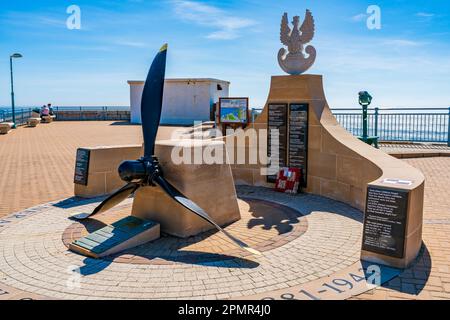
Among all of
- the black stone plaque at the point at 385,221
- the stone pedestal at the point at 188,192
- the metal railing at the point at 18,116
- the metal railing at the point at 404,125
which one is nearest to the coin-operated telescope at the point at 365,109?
the metal railing at the point at 404,125

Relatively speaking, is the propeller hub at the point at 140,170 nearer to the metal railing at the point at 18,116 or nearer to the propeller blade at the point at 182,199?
the propeller blade at the point at 182,199

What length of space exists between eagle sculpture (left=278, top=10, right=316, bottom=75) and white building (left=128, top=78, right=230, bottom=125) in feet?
65.0

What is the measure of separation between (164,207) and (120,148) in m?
3.76

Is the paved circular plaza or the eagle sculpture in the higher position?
the eagle sculpture

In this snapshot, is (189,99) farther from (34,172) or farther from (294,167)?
(294,167)

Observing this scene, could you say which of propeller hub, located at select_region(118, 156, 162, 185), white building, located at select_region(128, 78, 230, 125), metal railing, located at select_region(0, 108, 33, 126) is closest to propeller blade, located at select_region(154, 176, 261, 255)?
propeller hub, located at select_region(118, 156, 162, 185)

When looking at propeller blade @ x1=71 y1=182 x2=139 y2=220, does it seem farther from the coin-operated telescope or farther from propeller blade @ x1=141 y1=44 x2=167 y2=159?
the coin-operated telescope

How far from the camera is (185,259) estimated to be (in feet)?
17.8

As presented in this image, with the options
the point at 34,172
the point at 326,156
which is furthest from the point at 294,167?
the point at 34,172

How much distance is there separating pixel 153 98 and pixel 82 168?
3658 mm

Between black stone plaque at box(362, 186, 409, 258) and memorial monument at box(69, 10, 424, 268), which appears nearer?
black stone plaque at box(362, 186, 409, 258)

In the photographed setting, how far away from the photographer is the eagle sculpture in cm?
955
